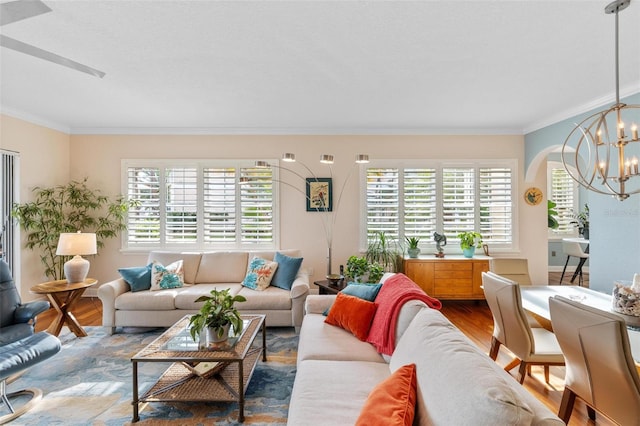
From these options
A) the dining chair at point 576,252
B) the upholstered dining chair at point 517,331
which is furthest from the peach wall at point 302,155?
the upholstered dining chair at point 517,331

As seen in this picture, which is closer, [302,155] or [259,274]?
[259,274]

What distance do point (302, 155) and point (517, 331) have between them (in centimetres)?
354

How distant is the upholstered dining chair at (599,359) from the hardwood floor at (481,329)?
661 mm

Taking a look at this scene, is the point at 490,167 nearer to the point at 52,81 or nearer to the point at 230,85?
the point at 230,85

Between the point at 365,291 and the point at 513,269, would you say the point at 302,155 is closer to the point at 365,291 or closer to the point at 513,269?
the point at 365,291

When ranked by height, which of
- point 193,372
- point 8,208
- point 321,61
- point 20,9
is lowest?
point 193,372

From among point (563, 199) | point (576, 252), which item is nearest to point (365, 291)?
point (576, 252)

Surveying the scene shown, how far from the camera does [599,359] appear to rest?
1470 millimetres

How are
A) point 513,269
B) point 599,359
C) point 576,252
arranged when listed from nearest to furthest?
point 599,359
point 513,269
point 576,252

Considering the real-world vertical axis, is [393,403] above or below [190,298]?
above

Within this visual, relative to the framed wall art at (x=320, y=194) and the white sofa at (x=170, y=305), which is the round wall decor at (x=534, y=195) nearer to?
the framed wall art at (x=320, y=194)

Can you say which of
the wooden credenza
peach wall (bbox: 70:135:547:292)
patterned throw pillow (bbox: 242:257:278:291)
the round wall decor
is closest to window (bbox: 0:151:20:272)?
peach wall (bbox: 70:135:547:292)

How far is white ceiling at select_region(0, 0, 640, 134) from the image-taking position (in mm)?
1974

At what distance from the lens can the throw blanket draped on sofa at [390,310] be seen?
82.1 inches
